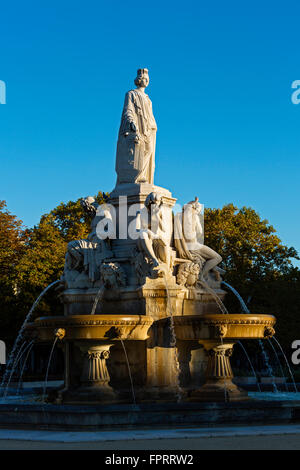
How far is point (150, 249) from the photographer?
49.8 ft

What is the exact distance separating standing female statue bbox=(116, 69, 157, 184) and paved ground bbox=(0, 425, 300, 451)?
25.0ft

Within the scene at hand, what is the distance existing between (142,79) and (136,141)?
1.90 m

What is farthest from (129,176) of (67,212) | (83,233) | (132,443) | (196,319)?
(67,212)

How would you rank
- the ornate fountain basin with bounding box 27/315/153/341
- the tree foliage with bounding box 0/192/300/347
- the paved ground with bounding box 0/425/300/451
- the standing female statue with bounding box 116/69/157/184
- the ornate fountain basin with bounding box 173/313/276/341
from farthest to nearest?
the tree foliage with bounding box 0/192/300/347, the standing female statue with bounding box 116/69/157/184, the ornate fountain basin with bounding box 173/313/276/341, the ornate fountain basin with bounding box 27/315/153/341, the paved ground with bounding box 0/425/300/451

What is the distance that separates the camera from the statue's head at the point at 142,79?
59.1ft

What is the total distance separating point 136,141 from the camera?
56.7 ft

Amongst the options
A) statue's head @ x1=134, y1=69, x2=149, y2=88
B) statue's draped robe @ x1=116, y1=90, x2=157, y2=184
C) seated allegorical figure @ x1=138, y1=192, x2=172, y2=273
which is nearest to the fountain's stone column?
seated allegorical figure @ x1=138, y1=192, x2=172, y2=273

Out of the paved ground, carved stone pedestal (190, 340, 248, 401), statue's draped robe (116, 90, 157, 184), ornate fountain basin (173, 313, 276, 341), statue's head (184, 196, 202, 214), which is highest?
statue's draped robe (116, 90, 157, 184)

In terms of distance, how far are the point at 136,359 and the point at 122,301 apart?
4.42 ft

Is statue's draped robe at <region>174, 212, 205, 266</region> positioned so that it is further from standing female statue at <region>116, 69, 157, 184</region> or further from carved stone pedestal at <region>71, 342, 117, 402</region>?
carved stone pedestal at <region>71, 342, 117, 402</region>

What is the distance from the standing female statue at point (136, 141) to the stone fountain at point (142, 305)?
26 mm

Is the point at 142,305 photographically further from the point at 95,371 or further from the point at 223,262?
the point at 223,262

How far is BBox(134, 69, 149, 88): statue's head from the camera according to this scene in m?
18.0

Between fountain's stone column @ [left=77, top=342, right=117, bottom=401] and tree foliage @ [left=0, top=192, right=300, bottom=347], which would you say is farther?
tree foliage @ [left=0, top=192, right=300, bottom=347]
